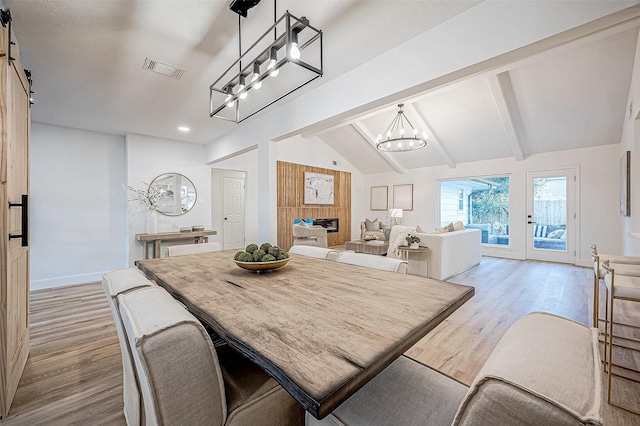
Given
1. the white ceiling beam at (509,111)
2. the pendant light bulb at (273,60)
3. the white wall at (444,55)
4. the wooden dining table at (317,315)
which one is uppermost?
the white ceiling beam at (509,111)

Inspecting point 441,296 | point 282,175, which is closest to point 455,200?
point 282,175

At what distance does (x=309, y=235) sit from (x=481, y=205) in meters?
5.08

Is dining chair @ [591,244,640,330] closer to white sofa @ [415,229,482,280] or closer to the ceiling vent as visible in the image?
white sofa @ [415,229,482,280]

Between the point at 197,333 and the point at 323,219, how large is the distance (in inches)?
273

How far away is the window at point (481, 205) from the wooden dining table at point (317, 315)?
21.6ft

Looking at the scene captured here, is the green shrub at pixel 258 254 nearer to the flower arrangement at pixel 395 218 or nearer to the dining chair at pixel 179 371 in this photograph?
the dining chair at pixel 179 371

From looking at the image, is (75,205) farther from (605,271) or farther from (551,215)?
(551,215)

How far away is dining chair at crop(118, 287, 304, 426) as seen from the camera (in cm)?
70

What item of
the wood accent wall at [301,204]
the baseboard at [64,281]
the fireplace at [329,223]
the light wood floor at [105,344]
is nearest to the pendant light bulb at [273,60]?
the light wood floor at [105,344]

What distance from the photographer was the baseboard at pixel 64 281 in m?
3.89

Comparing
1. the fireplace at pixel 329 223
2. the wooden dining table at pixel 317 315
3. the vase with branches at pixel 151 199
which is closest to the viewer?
the wooden dining table at pixel 317 315

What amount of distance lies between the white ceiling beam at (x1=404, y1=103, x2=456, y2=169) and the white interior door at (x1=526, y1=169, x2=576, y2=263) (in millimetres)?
1672

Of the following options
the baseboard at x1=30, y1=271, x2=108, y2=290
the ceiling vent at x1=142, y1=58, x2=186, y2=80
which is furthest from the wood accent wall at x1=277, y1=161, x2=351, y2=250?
the ceiling vent at x1=142, y1=58, x2=186, y2=80

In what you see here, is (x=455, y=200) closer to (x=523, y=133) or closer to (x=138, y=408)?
(x=523, y=133)
